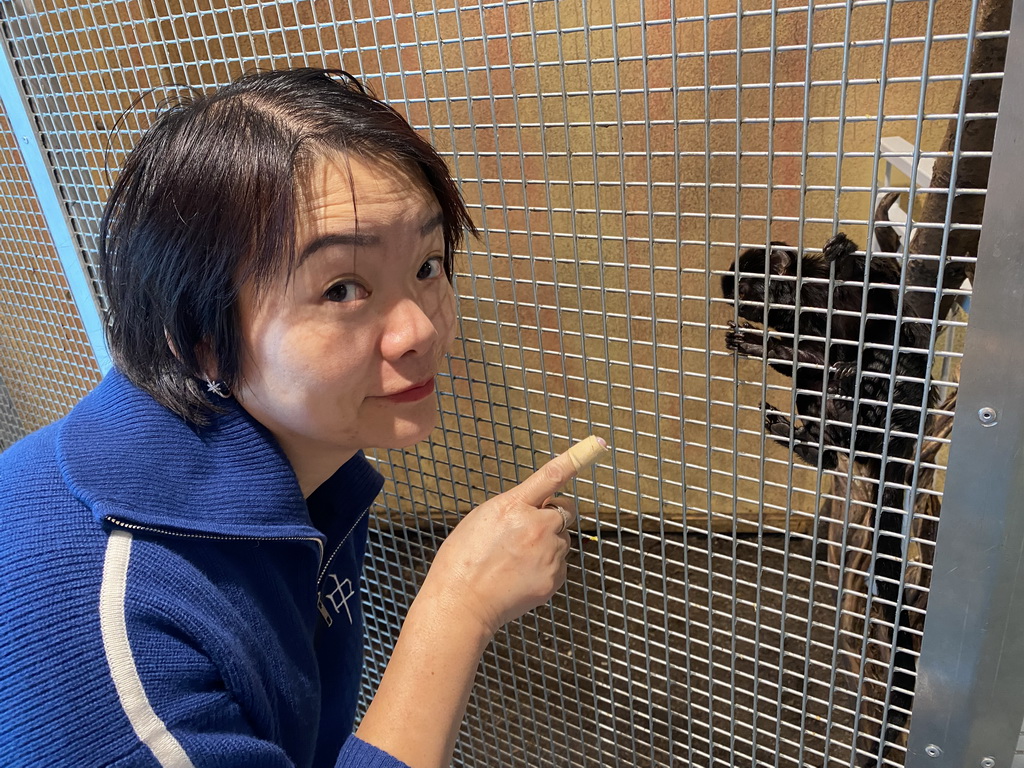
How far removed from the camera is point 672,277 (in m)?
1.24

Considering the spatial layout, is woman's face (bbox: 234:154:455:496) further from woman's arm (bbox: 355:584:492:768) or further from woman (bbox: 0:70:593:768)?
woman's arm (bbox: 355:584:492:768)

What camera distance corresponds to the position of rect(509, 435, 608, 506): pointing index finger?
2.00ft

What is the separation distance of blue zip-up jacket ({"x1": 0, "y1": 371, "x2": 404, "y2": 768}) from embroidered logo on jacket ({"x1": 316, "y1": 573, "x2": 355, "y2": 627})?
93mm

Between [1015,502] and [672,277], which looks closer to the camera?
[1015,502]

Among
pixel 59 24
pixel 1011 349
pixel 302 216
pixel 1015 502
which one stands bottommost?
pixel 1015 502

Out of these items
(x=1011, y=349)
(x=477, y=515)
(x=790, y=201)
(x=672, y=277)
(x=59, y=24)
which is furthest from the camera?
(x=672, y=277)

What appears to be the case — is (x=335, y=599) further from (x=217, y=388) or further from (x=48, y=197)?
(x=48, y=197)

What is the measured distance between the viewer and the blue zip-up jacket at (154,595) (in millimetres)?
435

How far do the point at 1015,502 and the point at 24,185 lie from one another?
1.31 meters

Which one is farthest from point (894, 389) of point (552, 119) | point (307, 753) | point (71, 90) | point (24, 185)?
point (24, 185)

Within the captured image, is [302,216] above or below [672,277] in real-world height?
above

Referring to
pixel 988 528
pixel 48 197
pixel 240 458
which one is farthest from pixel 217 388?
pixel 48 197

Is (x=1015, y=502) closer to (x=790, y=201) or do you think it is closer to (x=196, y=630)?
(x=196, y=630)

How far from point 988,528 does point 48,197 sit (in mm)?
1182
